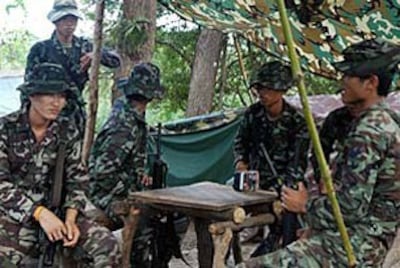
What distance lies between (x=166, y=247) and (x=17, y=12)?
36.5 ft

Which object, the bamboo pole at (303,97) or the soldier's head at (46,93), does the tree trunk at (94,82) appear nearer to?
the soldier's head at (46,93)

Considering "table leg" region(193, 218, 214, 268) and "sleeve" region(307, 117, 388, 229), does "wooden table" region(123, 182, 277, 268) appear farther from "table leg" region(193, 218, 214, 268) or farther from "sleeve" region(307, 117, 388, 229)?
"sleeve" region(307, 117, 388, 229)

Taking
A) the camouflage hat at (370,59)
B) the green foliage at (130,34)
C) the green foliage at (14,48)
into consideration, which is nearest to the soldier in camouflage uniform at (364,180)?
the camouflage hat at (370,59)

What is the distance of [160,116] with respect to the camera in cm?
1118

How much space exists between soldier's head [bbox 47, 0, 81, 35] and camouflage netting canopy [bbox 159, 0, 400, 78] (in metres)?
0.76

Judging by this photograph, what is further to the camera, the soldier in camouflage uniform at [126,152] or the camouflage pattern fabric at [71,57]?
the camouflage pattern fabric at [71,57]

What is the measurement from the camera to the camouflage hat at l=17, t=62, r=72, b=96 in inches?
150

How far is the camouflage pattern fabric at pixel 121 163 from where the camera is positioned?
4617mm

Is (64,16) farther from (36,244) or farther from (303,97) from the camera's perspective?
(303,97)

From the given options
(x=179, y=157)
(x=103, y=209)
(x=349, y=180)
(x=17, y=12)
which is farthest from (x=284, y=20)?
(x=17, y=12)

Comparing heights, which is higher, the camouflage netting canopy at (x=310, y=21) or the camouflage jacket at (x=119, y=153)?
the camouflage netting canopy at (x=310, y=21)

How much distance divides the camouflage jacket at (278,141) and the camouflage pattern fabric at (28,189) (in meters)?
1.42

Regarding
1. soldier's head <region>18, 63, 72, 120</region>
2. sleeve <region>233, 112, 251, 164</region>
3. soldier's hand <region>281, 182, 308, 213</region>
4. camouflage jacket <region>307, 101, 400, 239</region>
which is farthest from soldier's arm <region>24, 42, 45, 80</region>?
camouflage jacket <region>307, 101, 400, 239</region>

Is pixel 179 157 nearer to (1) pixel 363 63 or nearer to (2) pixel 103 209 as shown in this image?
(2) pixel 103 209
